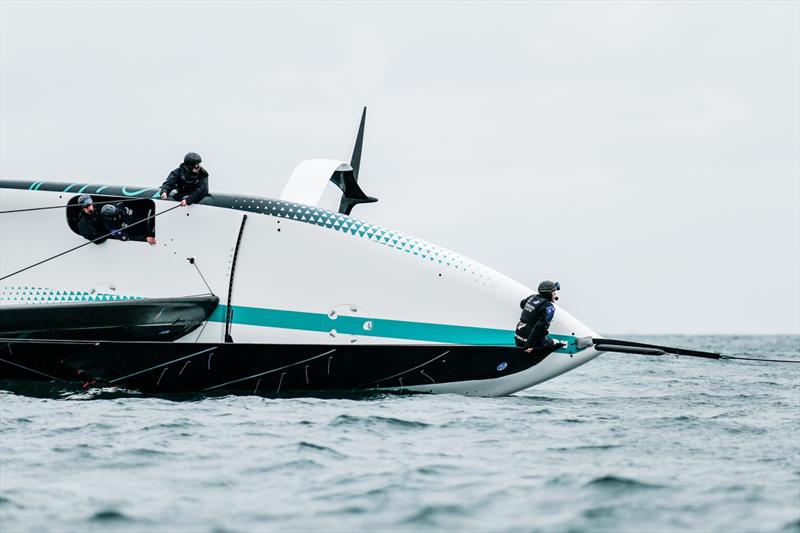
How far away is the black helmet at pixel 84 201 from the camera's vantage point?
45.4 ft

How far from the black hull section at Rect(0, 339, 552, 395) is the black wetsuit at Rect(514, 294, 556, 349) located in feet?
0.51

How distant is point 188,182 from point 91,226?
4.92ft

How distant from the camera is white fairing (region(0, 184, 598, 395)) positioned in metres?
13.3

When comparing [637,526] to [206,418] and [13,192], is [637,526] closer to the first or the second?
[206,418]

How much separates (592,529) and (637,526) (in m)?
0.31

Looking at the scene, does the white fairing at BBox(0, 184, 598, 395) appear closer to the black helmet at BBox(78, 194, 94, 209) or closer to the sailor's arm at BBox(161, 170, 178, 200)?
the sailor's arm at BBox(161, 170, 178, 200)

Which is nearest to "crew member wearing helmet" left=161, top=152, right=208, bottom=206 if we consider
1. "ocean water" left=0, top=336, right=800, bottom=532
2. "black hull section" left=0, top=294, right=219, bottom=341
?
"black hull section" left=0, top=294, right=219, bottom=341

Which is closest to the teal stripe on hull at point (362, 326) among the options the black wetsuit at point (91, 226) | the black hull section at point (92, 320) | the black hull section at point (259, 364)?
the black hull section at point (259, 364)

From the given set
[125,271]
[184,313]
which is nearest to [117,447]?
[184,313]

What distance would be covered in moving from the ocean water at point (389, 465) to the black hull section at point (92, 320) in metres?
0.81

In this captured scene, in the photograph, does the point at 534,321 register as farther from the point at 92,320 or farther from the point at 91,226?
the point at 91,226

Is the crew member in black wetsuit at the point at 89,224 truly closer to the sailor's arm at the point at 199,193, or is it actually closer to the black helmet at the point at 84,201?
the black helmet at the point at 84,201

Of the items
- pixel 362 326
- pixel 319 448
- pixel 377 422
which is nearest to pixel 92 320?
pixel 362 326

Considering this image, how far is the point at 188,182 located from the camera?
1371 centimetres
